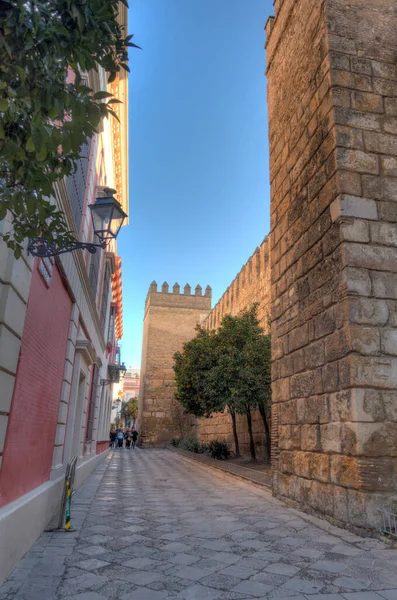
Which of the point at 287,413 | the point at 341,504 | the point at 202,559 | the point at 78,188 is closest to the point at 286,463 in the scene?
the point at 287,413

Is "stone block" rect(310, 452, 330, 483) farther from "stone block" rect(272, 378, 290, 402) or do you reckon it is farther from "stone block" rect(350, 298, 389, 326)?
"stone block" rect(350, 298, 389, 326)

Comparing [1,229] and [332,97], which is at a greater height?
[332,97]

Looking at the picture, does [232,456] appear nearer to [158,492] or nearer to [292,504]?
[158,492]

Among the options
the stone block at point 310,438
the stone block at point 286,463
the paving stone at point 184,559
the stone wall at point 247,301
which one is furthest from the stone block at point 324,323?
the stone wall at point 247,301

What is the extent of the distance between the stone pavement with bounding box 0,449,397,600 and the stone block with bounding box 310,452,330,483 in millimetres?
447

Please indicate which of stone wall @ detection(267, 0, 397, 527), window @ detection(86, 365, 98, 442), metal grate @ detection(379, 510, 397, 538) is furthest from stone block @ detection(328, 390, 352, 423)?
window @ detection(86, 365, 98, 442)

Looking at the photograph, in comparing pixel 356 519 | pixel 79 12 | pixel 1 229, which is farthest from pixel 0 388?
pixel 356 519

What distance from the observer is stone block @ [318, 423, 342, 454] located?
428 centimetres

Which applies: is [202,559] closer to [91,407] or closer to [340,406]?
[340,406]

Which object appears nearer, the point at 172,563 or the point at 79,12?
the point at 79,12

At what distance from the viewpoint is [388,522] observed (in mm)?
3738

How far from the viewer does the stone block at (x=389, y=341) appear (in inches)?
169

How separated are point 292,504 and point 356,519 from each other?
4.91ft

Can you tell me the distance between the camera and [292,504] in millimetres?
5285
